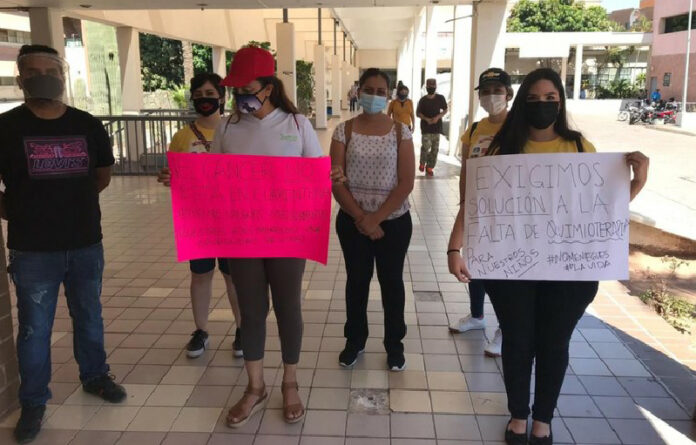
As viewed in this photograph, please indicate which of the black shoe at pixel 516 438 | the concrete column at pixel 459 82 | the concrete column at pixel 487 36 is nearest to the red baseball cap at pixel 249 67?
the black shoe at pixel 516 438

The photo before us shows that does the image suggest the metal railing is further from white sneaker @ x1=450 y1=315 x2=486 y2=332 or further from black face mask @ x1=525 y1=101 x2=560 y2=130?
black face mask @ x1=525 y1=101 x2=560 y2=130

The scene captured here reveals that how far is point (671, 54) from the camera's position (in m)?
37.9

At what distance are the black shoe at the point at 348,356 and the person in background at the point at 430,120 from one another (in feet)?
25.4

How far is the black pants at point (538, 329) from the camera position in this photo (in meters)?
2.63

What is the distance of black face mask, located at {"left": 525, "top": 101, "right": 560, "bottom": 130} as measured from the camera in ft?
8.35

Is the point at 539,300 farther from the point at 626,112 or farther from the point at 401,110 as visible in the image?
the point at 626,112

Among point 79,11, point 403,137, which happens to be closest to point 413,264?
point 403,137

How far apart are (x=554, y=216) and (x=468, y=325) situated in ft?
5.78

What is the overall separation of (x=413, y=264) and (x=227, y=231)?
3.22m

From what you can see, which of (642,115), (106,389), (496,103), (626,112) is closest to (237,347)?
(106,389)

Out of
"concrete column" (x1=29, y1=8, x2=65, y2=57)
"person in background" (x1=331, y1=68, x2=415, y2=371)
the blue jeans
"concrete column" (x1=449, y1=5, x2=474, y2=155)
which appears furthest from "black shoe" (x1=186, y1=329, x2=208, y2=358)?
"concrete column" (x1=449, y1=5, x2=474, y2=155)

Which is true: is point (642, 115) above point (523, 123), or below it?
below

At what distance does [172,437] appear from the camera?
2943 mm

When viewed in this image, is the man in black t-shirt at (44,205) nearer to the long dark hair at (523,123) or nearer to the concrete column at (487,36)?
the long dark hair at (523,123)
